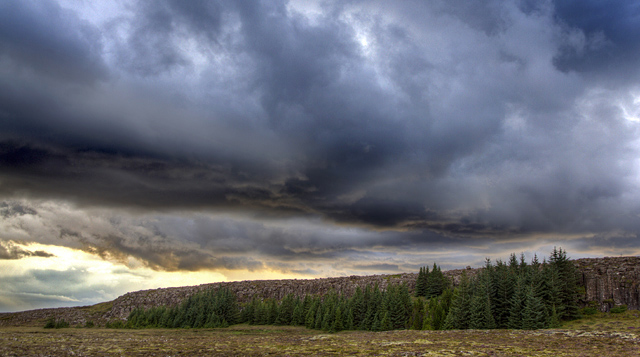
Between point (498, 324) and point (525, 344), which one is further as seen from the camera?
point (498, 324)

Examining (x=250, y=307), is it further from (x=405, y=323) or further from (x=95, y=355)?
(x=95, y=355)

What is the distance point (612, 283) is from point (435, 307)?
43573 mm

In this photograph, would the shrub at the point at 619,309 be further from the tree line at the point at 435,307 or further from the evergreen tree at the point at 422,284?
the evergreen tree at the point at 422,284

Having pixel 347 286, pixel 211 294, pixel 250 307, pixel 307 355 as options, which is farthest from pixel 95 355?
pixel 347 286

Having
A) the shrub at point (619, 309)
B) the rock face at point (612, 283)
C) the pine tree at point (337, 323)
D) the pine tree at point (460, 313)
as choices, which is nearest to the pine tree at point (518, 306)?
the pine tree at point (460, 313)

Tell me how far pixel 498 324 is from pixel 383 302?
37690 millimetres

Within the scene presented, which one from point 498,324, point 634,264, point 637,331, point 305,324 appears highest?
point 634,264

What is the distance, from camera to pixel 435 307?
100m

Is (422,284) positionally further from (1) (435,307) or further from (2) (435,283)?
(1) (435,307)

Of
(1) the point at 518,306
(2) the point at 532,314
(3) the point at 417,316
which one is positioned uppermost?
(1) the point at 518,306

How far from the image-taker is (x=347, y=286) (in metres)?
198

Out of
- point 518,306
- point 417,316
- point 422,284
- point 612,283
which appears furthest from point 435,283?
point 518,306

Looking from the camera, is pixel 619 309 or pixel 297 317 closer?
pixel 619 309

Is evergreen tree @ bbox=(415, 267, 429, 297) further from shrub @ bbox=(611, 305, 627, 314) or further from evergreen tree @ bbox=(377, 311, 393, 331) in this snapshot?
shrub @ bbox=(611, 305, 627, 314)
